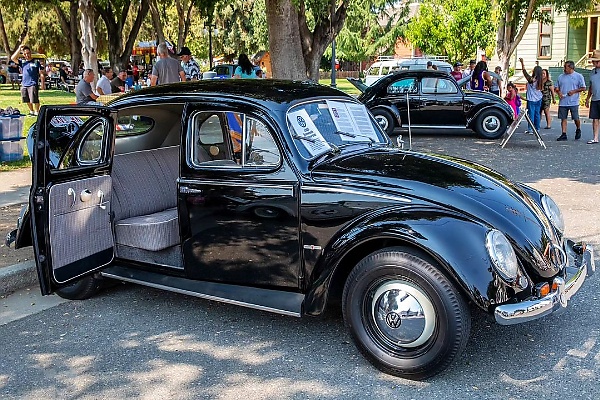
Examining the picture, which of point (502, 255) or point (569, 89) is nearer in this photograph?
point (502, 255)

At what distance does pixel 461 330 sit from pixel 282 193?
57.0 inches

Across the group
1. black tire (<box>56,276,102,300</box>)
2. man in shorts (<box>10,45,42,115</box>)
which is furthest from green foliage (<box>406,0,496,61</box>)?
black tire (<box>56,276,102,300</box>)

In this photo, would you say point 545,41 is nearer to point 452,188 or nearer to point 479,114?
point 479,114

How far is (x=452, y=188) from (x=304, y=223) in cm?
97

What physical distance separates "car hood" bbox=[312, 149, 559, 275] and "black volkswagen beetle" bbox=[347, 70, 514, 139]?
416 inches

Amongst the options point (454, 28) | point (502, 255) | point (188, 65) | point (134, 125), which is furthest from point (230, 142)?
point (454, 28)

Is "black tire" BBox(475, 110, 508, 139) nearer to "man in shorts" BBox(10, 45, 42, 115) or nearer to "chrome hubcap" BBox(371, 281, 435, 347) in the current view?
"man in shorts" BBox(10, 45, 42, 115)

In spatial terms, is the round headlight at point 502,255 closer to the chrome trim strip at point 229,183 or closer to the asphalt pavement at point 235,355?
the asphalt pavement at point 235,355

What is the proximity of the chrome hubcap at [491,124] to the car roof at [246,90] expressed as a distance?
10.6m

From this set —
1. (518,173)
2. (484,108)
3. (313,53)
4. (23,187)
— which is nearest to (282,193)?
(23,187)

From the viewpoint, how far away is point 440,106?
15.2 m

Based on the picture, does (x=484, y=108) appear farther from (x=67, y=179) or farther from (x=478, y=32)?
(x=478, y=32)

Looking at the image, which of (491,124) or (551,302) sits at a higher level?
(491,124)

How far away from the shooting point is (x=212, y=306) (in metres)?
5.30
